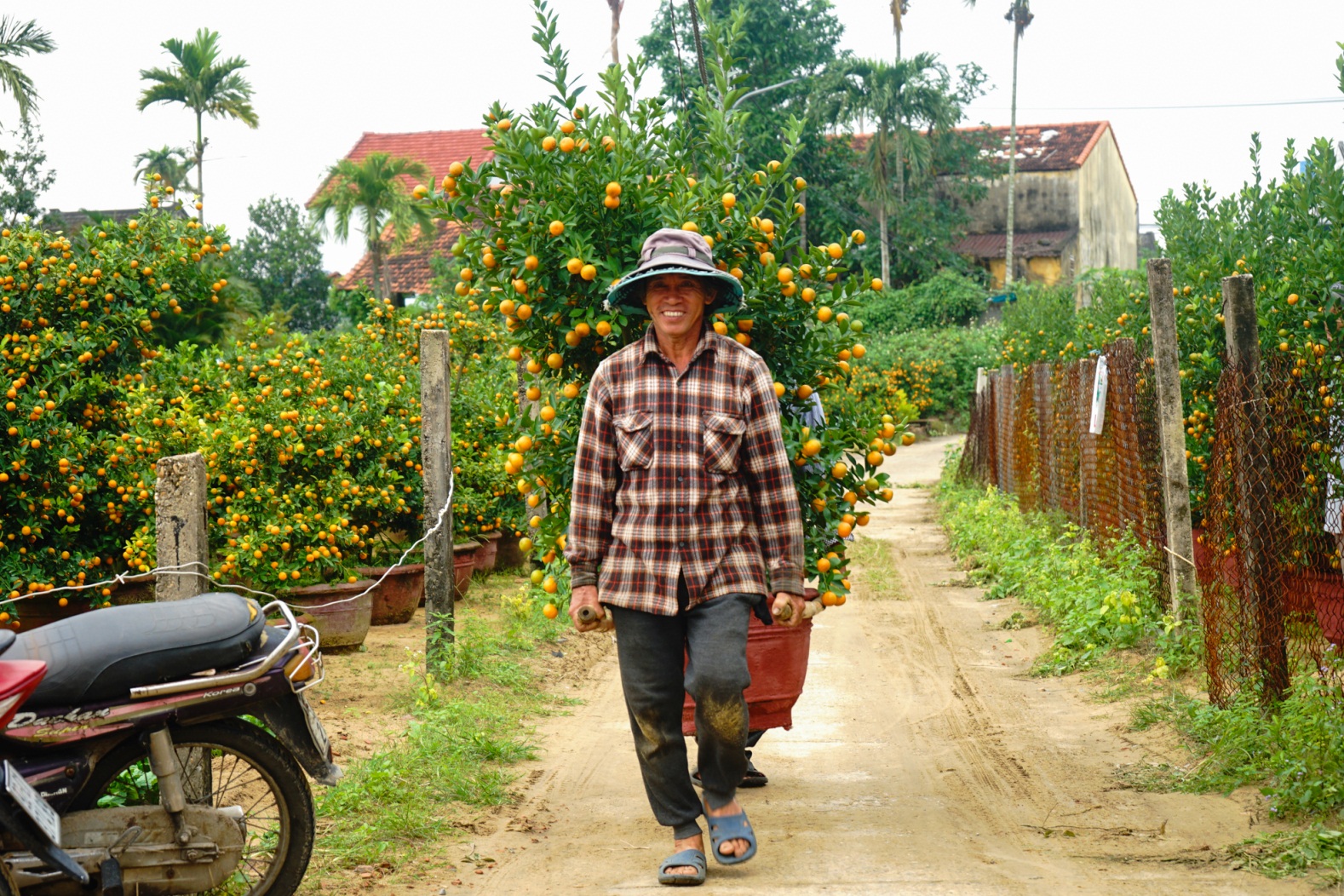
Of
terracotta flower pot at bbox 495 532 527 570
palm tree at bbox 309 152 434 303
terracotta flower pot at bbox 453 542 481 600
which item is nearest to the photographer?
terracotta flower pot at bbox 453 542 481 600

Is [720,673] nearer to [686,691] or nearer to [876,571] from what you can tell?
[686,691]

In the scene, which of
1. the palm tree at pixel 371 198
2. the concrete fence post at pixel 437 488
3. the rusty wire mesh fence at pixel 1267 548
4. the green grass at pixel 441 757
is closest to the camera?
the green grass at pixel 441 757

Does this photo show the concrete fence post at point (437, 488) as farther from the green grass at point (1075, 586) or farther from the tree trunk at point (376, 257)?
the tree trunk at point (376, 257)

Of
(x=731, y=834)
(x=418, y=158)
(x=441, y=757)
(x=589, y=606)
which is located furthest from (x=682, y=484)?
(x=418, y=158)

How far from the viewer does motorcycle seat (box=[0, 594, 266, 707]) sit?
143 inches

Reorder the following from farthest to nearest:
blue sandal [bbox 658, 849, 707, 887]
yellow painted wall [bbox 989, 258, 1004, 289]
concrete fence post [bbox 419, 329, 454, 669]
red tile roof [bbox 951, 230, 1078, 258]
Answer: yellow painted wall [bbox 989, 258, 1004, 289], red tile roof [bbox 951, 230, 1078, 258], concrete fence post [bbox 419, 329, 454, 669], blue sandal [bbox 658, 849, 707, 887]

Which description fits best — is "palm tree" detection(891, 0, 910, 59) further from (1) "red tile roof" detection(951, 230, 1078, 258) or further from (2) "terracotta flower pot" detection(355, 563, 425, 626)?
(2) "terracotta flower pot" detection(355, 563, 425, 626)

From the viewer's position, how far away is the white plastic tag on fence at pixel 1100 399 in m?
8.86

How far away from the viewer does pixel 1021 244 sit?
44250mm

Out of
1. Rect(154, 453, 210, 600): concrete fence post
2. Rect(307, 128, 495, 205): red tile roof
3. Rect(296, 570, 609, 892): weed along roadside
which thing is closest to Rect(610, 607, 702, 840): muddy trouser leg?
Rect(296, 570, 609, 892): weed along roadside

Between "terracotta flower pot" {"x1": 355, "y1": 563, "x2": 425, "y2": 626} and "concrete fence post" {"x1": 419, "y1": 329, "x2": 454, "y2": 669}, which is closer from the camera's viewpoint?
"concrete fence post" {"x1": 419, "y1": 329, "x2": 454, "y2": 669}

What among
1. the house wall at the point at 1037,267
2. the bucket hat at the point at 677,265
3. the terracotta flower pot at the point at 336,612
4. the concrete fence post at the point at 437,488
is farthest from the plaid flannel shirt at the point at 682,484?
the house wall at the point at 1037,267

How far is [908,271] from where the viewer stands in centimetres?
4297

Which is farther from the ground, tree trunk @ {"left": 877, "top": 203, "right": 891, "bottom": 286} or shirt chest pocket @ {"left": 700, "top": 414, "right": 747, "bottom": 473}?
tree trunk @ {"left": 877, "top": 203, "right": 891, "bottom": 286}
